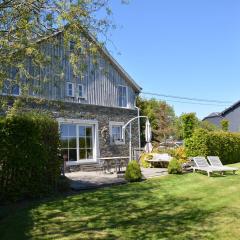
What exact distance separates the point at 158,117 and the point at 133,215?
3640 cm

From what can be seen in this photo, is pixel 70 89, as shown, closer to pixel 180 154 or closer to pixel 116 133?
pixel 116 133

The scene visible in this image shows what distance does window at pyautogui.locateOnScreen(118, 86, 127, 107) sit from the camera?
26269mm

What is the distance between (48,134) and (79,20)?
523 cm

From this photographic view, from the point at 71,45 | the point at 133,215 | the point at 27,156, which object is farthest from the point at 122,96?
the point at 133,215

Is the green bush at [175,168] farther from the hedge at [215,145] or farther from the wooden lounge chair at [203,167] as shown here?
the hedge at [215,145]

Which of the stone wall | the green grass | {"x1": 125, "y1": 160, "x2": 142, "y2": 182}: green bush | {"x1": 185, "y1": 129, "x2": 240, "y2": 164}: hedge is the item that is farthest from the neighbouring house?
the green grass

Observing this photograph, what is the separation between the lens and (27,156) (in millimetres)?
12688

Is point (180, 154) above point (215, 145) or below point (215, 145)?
below

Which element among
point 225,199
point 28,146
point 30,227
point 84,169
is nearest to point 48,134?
point 28,146

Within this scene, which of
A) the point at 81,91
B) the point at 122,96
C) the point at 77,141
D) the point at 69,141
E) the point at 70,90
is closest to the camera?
the point at 69,141

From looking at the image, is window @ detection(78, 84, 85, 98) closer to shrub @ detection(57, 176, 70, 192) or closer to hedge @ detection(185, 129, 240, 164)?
hedge @ detection(185, 129, 240, 164)

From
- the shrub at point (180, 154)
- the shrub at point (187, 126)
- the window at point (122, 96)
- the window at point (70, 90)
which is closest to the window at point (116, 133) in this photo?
the window at point (122, 96)

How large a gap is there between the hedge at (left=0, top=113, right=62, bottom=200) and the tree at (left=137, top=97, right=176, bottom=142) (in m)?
27.4

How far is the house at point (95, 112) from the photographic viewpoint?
72.7 feet
